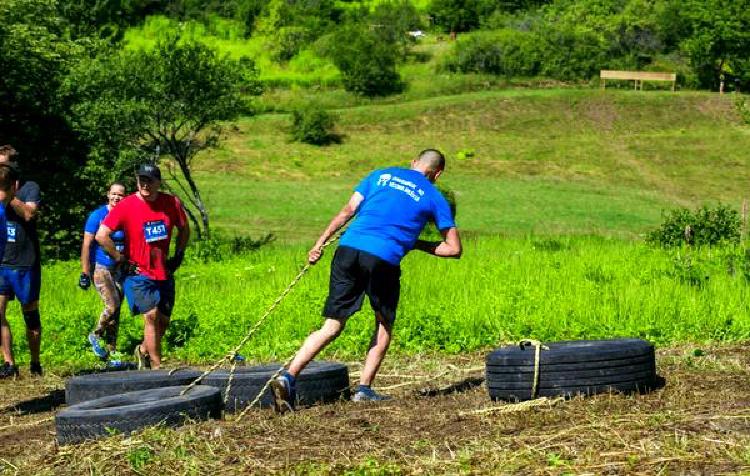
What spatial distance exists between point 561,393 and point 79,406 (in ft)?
10.8

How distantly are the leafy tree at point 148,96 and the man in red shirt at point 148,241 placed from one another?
2050 cm

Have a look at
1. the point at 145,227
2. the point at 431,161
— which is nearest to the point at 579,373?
the point at 431,161

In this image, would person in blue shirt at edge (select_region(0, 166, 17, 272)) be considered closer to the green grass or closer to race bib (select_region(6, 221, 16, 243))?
race bib (select_region(6, 221, 16, 243))

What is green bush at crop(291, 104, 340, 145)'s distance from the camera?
56625 mm

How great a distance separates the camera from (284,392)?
8375 mm

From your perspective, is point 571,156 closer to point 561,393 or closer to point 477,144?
point 477,144

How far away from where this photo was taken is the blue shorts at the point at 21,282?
37.7 feet

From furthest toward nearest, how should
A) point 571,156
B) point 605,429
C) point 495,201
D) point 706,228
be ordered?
1. point 571,156
2. point 495,201
3. point 706,228
4. point 605,429

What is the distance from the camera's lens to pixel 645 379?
8.37 metres

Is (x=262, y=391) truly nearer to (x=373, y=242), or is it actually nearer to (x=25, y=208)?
(x=373, y=242)

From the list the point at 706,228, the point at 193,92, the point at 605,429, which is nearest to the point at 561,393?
the point at 605,429

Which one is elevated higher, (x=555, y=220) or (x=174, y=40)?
(x=174, y=40)

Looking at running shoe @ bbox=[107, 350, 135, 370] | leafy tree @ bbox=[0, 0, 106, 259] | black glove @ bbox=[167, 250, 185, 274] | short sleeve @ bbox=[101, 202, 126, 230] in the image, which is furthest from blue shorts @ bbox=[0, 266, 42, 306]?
leafy tree @ bbox=[0, 0, 106, 259]

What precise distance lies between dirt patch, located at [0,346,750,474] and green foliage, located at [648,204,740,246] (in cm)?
1502
